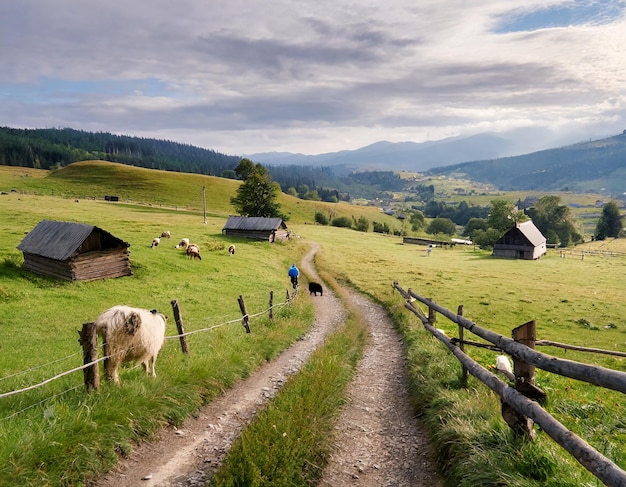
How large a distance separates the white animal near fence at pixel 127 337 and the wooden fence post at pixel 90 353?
0.75 metres

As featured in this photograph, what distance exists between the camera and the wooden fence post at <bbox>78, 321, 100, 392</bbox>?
8.05 m

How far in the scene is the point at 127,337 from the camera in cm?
959

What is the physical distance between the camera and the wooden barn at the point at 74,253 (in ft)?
92.4

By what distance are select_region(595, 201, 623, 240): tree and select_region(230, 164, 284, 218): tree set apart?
9741 centimetres

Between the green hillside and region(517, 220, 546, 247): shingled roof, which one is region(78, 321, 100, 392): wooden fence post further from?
the green hillside

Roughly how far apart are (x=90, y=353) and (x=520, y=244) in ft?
265

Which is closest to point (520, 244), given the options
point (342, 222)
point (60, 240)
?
point (342, 222)

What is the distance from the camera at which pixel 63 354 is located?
15.2 meters

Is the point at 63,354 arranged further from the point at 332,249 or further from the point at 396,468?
the point at 332,249

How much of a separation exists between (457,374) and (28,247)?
32796mm

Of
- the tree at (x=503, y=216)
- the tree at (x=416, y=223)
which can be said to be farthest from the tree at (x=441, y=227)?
the tree at (x=503, y=216)

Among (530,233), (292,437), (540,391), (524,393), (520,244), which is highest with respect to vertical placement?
(540,391)

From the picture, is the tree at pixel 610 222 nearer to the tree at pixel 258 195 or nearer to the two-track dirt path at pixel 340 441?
the tree at pixel 258 195

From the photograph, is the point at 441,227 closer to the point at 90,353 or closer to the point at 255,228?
the point at 255,228
